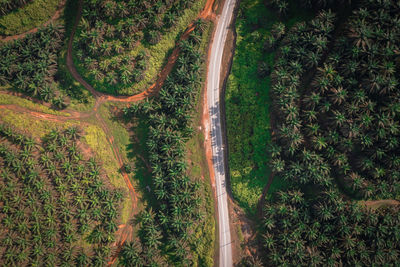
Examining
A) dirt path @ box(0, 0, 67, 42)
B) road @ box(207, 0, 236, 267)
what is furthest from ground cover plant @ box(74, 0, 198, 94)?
road @ box(207, 0, 236, 267)

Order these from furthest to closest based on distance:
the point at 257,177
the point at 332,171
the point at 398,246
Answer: the point at 257,177
the point at 332,171
the point at 398,246

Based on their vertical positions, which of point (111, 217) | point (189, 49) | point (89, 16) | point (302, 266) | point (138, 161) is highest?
point (89, 16)

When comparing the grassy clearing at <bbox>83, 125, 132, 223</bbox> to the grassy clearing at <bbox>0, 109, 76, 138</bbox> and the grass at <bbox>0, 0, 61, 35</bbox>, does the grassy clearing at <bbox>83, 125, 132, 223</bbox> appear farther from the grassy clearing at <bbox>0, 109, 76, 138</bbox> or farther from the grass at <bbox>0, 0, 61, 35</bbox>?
the grass at <bbox>0, 0, 61, 35</bbox>

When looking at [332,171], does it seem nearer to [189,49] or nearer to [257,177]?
[257,177]

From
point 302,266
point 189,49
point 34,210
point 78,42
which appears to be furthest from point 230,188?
point 78,42

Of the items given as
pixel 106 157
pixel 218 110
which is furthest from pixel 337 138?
pixel 106 157

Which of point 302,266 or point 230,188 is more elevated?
point 230,188
